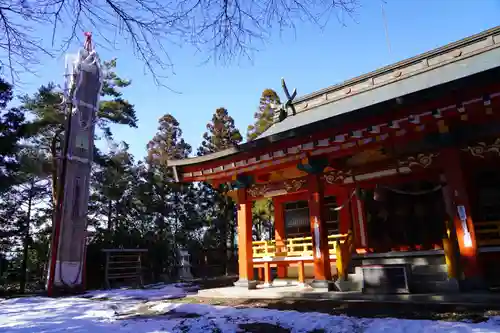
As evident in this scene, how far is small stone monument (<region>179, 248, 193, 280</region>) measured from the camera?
21484 mm

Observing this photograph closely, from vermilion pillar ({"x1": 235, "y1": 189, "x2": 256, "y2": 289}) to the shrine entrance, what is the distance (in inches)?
140

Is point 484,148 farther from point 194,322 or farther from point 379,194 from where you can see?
point 194,322

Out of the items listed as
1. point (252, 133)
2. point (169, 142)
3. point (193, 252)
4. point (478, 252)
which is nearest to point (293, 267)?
point (478, 252)

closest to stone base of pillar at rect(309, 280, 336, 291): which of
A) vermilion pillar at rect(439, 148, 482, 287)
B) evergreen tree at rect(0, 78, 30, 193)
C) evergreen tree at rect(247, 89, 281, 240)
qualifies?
vermilion pillar at rect(439, 148, 482, 287)

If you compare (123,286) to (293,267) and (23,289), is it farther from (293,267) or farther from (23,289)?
(293,267)

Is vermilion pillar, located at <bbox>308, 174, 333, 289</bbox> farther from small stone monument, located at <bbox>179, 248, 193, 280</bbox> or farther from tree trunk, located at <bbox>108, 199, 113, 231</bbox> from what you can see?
tree trunk, located at <bbox>108, 199, 113, 231</bbox>

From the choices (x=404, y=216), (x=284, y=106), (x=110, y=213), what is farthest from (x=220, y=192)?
(x=404, y=216)

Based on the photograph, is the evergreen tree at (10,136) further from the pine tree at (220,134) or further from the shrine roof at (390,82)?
the pine tree at (220,134)

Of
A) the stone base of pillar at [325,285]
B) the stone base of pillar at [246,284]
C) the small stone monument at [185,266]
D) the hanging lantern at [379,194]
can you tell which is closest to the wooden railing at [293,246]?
the stone base of pillar at [246,284]

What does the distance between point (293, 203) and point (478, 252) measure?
7.00 metres

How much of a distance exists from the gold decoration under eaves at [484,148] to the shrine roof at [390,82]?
201cm

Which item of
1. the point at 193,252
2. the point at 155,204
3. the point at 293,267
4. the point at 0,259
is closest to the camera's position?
the point at 293,267

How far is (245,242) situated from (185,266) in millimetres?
12772

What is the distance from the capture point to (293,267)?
512 inches
